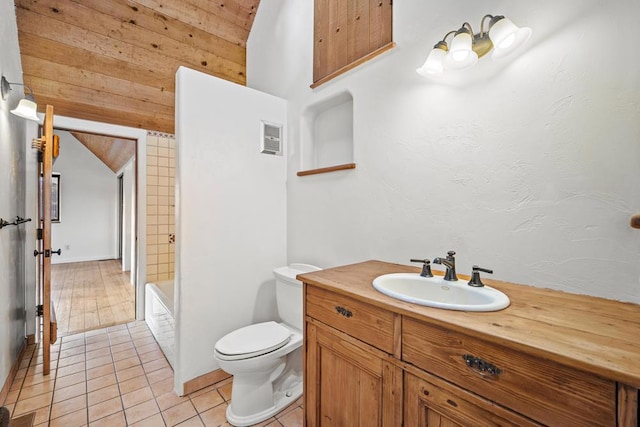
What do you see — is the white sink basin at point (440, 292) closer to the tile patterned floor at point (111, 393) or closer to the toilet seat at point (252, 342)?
the toilet seat at point (252, 342)

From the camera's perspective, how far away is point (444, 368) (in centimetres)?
79

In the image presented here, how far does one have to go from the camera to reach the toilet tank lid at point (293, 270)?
1.85 meters

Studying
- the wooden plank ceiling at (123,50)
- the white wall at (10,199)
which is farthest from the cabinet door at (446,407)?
the wooden plank ceiling at (123,50)

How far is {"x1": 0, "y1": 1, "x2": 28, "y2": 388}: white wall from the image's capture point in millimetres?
1574

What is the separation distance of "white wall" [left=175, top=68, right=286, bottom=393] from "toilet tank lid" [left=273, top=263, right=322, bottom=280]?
257 mm

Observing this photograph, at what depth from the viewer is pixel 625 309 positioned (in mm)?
850

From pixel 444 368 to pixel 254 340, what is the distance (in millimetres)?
1143

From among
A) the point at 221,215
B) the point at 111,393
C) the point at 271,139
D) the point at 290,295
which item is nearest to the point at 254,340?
the point at 290,295

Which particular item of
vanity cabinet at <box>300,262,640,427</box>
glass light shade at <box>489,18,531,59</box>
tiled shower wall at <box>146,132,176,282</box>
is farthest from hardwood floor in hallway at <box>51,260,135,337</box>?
glass light shade at <box>489,18,531,59</box>

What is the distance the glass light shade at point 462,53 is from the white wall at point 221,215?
140 centimetres

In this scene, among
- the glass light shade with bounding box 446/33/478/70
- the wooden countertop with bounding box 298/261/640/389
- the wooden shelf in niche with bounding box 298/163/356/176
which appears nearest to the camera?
the wooden countertop with bounding box 298/261/640/389

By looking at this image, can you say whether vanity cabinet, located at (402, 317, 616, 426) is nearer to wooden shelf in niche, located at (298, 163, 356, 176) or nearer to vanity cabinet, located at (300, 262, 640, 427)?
vanity cabinet, located at (300, 262, 640, 427)

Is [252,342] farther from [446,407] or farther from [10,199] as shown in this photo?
[10,199]

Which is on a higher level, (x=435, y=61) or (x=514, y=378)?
(x=435, y=61)
